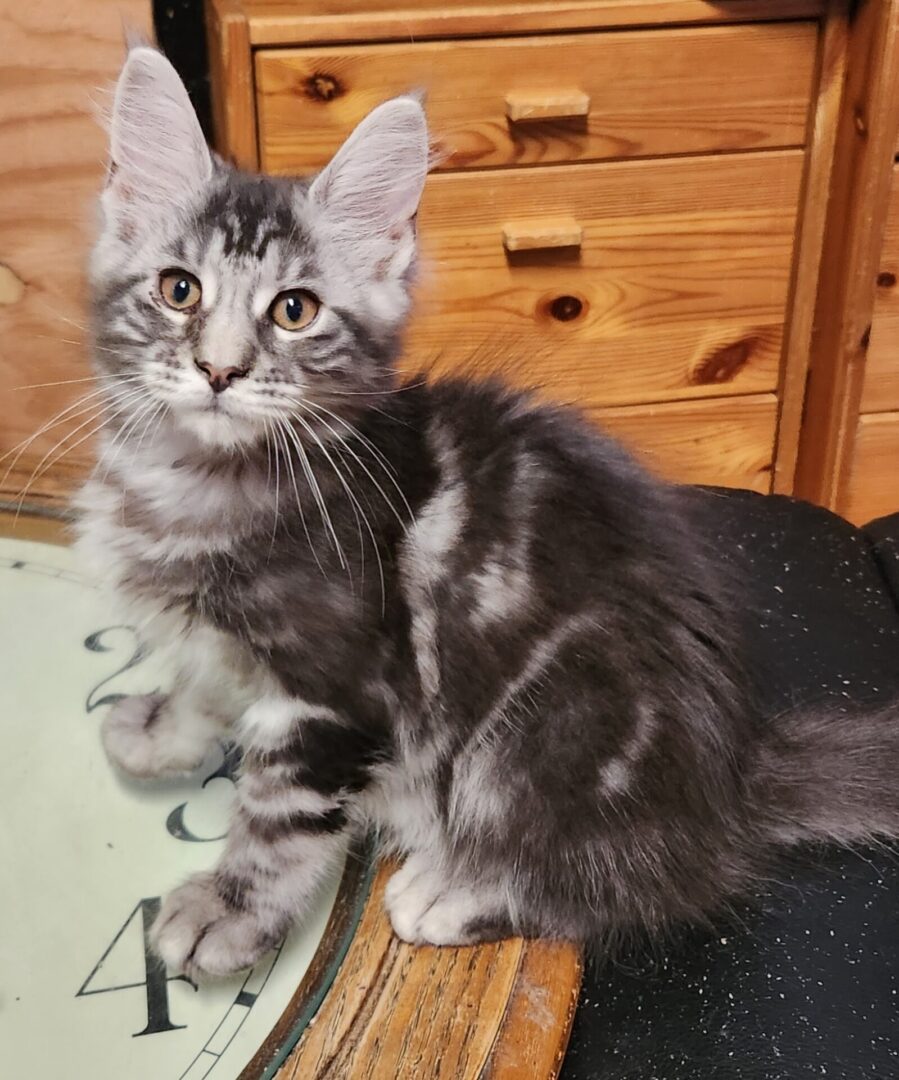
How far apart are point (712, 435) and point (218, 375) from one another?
48.1 inches

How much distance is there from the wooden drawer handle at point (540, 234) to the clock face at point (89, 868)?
803 mm

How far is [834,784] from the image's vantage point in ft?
3.19

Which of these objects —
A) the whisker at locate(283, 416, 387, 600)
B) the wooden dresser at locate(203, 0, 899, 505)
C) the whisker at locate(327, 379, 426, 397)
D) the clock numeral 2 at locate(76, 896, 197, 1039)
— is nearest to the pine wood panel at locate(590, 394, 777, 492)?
the wooden dresser at locate(203, 0, 899, 505)

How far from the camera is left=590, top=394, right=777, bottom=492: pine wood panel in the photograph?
1800 millimetres

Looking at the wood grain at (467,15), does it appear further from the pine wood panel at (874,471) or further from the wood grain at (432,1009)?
the wood grain at (432,1009)

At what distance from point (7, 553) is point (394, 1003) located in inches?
25.5

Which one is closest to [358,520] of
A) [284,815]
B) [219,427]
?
[219,427]

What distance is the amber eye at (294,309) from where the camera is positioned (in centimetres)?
86

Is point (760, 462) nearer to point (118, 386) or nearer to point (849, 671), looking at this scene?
point (849, 671)

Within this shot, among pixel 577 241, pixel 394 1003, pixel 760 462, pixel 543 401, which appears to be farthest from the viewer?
pixel 760 462

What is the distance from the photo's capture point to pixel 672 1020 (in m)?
0.88

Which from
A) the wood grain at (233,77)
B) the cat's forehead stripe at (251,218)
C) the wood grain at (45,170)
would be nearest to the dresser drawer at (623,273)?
the wood grain at (233,77)

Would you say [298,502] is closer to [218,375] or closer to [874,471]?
[218,375]

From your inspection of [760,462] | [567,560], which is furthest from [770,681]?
[760,462]
